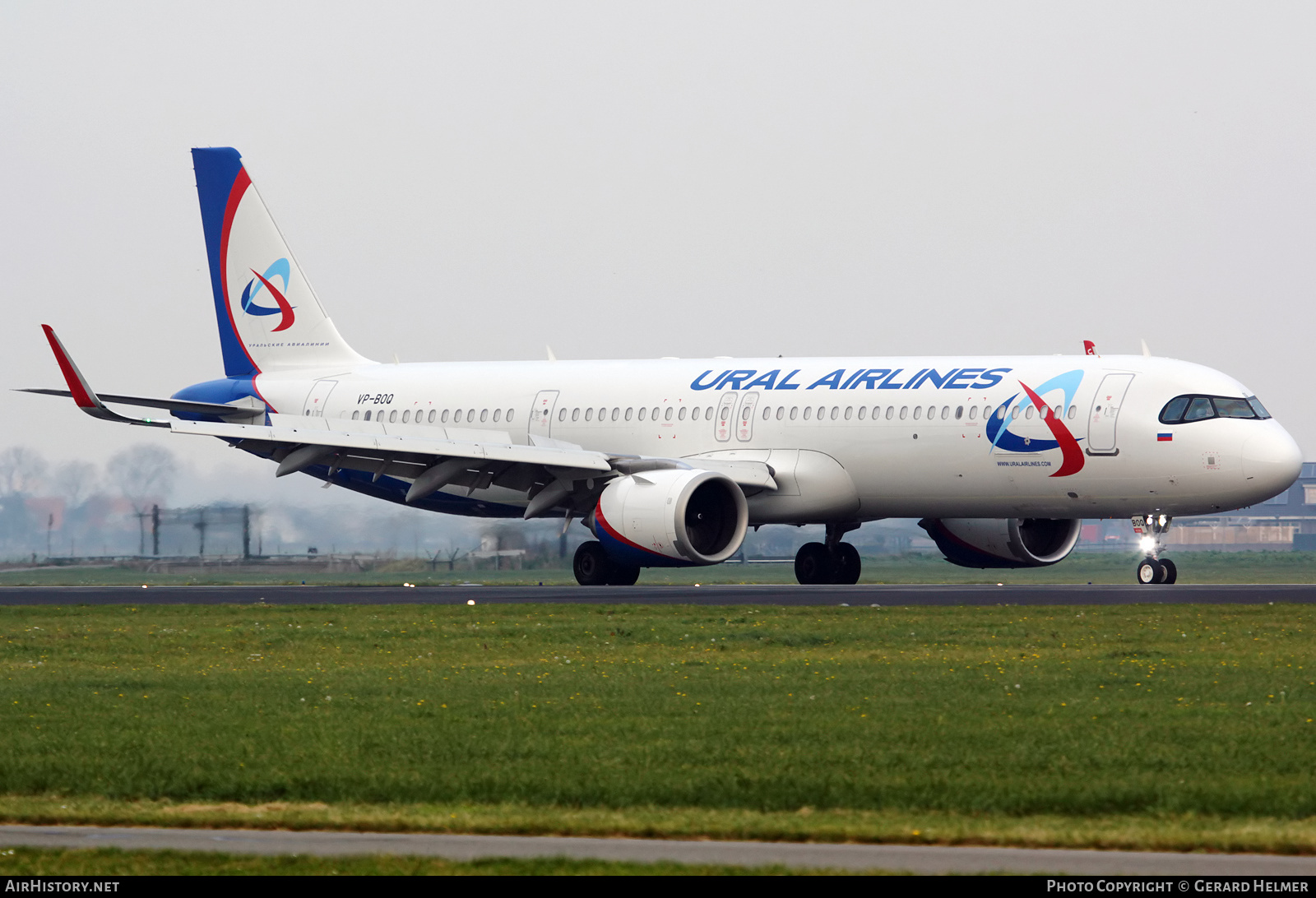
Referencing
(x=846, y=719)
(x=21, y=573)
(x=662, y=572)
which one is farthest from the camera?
(x=21, y=573)

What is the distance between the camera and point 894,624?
23.3 meters

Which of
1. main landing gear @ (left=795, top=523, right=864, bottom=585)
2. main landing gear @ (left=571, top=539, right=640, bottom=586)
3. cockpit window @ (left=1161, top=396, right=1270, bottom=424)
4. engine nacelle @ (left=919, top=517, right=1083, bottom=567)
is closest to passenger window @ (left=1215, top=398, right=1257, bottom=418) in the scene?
cockpit window @ (left=1161, top=396, right=1270, bottom=424)

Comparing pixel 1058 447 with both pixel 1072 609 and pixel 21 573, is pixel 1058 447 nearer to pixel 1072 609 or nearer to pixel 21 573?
pixel 1072 609

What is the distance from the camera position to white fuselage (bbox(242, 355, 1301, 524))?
1254 inches

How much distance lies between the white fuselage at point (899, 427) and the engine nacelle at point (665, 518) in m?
1.39

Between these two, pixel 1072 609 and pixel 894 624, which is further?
pixel 1072 609

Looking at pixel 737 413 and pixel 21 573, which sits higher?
pixel 737 413

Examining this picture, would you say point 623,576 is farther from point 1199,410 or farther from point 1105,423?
point 1199,410

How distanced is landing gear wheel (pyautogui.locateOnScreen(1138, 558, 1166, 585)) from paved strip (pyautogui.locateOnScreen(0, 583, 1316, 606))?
1.09ft

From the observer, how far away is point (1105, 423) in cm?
3192

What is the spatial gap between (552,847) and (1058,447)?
23.7 metres

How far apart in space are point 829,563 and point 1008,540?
12.4 feet

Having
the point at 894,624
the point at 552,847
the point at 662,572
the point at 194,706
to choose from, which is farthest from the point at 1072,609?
the point at 662,572

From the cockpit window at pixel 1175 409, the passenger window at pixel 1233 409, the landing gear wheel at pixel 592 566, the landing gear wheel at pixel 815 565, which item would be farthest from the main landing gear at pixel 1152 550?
the landing gear wheel at pixel 592 566
